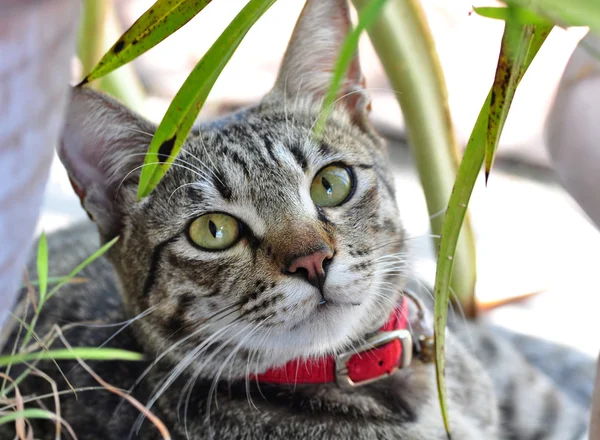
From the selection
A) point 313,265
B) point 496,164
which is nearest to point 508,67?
point 313,265

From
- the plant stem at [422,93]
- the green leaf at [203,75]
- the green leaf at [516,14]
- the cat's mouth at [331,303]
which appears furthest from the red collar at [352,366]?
the green leaf at [516,14]

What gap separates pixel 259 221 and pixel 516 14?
500 millimetres

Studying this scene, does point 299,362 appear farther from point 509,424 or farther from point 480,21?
point 480,21

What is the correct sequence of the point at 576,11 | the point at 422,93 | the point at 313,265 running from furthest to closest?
the point at 422,93 → the point at 313,265 → the point at 576,11

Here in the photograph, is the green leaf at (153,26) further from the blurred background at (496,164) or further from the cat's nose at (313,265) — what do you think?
the blurred background at (496,164)

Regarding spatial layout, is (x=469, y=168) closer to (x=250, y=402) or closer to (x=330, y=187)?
(x=330, y=187)

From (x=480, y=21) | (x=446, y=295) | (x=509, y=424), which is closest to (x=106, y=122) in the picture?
(x=446, y=295)

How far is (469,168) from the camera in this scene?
598 mm

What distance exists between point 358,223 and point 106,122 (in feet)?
1.29

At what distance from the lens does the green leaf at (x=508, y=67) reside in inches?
19.8

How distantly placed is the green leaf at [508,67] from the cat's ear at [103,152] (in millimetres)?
524

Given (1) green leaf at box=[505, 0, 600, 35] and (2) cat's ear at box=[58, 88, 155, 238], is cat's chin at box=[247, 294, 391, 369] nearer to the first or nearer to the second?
(2) cat's ear at box=[58, 88, 155, 238]

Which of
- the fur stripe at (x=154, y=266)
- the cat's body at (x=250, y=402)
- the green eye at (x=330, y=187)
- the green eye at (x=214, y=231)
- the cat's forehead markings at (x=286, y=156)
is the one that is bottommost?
the cat's body at (x=250, y=402)

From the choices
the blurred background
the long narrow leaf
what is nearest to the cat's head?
the long narrow leaf
